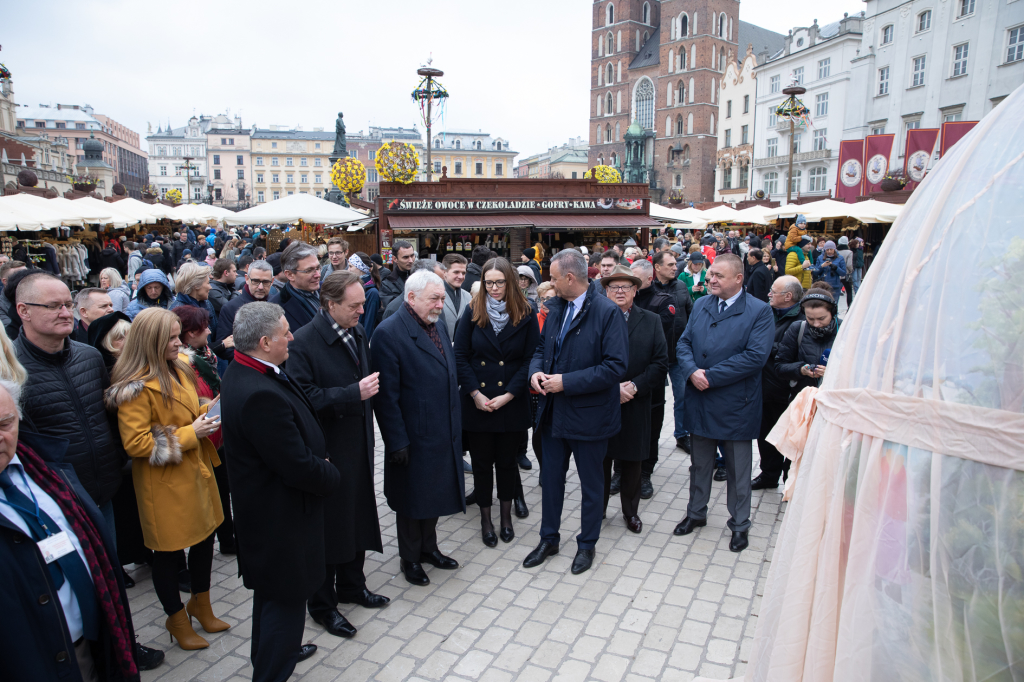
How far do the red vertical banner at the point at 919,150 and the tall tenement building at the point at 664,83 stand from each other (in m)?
39.3

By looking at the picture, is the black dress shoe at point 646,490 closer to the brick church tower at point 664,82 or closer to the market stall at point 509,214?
the market stall at point 509,214

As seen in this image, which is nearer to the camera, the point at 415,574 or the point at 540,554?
the point at 415,574

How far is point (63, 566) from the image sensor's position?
2.04 metres

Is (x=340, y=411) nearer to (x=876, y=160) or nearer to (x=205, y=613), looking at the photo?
(x=205, y=613)

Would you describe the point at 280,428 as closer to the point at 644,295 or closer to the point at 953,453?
the point at 953,453

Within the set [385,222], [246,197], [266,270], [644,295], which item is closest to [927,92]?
[385,222]

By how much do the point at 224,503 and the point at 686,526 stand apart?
320 centimetres

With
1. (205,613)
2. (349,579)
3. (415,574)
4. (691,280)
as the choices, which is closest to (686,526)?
(415,574)

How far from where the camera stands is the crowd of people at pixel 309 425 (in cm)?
218

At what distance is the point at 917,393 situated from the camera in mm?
1587

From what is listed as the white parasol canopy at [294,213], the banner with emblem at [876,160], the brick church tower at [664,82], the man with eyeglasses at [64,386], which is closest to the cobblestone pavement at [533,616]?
the man with eyeglasses at [64,386]

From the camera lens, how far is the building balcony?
1587 inches

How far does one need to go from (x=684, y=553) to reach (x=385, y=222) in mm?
14891

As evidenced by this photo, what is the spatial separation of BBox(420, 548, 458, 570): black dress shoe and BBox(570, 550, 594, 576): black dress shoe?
0.77 m
